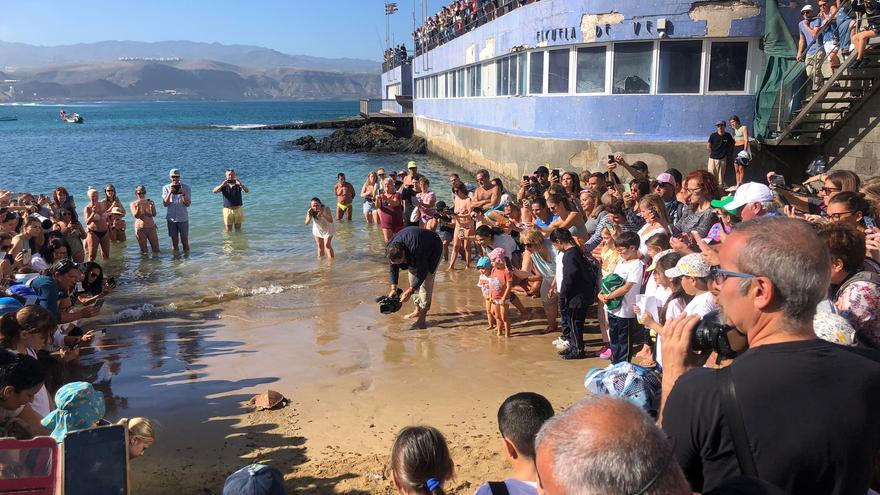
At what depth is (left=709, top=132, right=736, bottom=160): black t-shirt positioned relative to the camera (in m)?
12.8

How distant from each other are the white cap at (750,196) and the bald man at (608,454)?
177 inches

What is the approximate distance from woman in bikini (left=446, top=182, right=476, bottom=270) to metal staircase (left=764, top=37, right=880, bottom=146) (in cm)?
637

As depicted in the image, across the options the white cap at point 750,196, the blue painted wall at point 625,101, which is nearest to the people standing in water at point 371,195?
the blue painted wall at point 625,101

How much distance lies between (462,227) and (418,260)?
306 centimetres

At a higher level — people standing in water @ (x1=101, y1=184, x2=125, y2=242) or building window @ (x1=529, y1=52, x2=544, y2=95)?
building window @ (x1=529, y1=52, x2=544, y2=95)

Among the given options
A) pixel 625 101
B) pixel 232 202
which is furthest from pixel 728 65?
pixel 232 202

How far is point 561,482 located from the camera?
1.58 meters

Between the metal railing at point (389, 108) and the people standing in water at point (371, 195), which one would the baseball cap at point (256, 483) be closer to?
the people standing in water at point (371, 195)

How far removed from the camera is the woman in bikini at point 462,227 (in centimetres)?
1042

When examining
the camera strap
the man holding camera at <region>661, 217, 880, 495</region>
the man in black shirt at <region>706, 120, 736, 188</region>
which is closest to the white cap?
the man holding camera at <region>661, 217, 880, 495</region>

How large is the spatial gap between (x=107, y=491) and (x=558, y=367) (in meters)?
4.48

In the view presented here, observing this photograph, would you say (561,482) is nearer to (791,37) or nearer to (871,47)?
(871,47)

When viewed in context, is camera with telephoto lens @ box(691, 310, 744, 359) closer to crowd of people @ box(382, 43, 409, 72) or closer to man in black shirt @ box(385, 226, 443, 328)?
man in black shirt @ box(385, 226, 443, 328)

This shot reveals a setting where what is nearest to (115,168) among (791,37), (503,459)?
(791,37)
